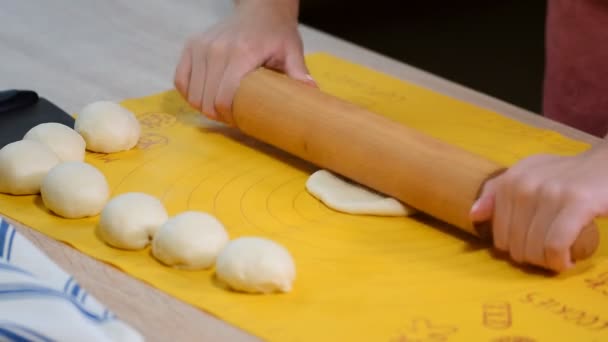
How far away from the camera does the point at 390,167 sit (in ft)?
3.91

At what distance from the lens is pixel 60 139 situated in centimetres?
127

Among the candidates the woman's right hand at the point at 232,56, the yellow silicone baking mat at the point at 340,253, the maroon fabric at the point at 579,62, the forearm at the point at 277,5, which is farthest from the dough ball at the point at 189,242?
the maroon fabric at the point at 579,62

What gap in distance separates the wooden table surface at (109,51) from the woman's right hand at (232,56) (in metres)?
0.15

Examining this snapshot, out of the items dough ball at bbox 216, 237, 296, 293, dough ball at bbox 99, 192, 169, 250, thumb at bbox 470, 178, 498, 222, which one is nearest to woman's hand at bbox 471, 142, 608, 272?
thumb at bbox 470, 178, 498, 222

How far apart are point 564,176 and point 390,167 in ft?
0.75

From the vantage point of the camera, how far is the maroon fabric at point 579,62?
5.05 feet

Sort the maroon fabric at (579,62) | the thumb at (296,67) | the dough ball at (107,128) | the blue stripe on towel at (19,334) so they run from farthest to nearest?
the maroon fabric at (579,62) < the thumb at (296,67) < the dough ball at (107,128) < the blue stripe on towel at (19,334)

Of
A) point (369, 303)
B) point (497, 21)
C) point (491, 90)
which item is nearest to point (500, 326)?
point (369, 303)

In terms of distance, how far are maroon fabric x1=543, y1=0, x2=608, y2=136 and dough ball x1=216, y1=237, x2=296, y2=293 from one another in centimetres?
76

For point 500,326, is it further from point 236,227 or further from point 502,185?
point 236,227

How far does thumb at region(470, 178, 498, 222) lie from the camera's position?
1.10 meters

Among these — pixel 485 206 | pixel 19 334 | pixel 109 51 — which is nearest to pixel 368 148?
pixel 485 206

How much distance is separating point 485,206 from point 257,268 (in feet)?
0.92

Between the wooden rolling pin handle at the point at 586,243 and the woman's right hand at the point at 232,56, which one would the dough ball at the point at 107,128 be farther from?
the wooden rolling pin handle at the point at 586,243
